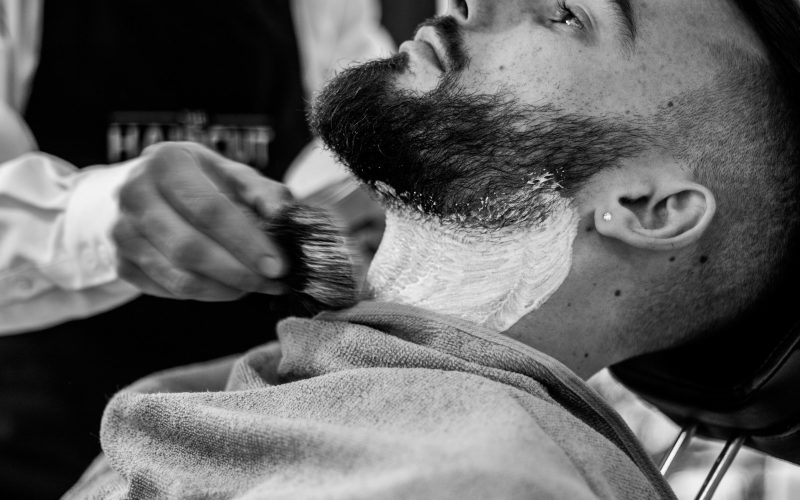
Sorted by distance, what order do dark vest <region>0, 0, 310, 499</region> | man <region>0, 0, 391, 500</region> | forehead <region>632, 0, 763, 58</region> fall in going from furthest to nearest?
dark vest <region>0, 0, 310, 499</region>, man <region>0, 0, 391, 500</region>, forehead <region>632, 0, 763, 58</region>

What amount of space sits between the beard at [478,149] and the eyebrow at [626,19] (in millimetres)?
122

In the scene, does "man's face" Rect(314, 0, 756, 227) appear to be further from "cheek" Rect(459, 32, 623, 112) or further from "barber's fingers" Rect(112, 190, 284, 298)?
"barber's fingers" Rect(112, 190, 284, 298)

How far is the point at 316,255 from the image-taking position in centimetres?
121

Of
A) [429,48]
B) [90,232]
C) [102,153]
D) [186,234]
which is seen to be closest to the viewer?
[186,234]

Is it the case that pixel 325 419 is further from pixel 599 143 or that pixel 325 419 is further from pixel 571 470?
pixel 599 143

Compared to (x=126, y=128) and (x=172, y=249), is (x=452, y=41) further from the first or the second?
(x=126, y=128)

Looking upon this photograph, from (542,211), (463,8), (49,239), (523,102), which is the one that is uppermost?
(463,8)

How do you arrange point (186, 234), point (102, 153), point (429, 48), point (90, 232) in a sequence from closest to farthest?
point (186, 234), point (429, 48), point (90, 232), point (102, 153)

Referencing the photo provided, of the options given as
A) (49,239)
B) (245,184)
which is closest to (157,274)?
(245,184)

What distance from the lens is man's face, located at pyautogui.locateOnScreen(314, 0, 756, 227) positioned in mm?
1171

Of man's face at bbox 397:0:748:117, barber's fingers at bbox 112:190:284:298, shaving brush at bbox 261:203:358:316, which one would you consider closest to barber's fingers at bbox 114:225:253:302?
barber's fingers at bbox 112:190:284:298

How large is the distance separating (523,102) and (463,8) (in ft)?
0.72

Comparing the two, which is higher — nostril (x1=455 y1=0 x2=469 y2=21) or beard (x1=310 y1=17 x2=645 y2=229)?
nostril (x1=455 y1=0 x2=469 y2=21)

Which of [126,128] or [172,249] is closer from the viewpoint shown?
[172,249]
